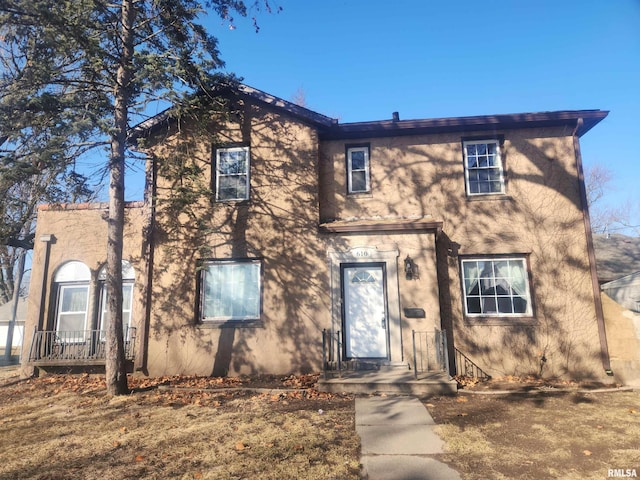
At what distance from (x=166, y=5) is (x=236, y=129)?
10.2 feet

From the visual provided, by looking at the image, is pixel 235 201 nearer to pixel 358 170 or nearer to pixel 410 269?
pixel 358 170

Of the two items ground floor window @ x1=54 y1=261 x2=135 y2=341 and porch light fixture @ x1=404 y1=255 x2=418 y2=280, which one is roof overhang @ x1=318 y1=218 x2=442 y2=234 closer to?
porch light fixture @ x1=404 y1=255 x2=418 y2=280

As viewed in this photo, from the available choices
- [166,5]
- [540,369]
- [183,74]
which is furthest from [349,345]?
[166,5]

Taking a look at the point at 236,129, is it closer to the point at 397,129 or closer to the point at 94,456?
the point at 397,129

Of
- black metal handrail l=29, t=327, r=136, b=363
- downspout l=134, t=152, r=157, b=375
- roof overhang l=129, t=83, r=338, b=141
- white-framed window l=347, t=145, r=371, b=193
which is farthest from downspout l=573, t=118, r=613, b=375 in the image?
black metal handrail l=29, t=327, r=136, b=363

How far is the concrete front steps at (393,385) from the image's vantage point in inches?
296

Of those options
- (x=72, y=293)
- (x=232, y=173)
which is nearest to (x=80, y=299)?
(x=72, y=293)

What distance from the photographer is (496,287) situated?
960cm

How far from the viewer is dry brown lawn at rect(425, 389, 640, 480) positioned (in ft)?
14.6

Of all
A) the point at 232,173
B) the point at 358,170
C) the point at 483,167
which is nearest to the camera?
the point at 483,167

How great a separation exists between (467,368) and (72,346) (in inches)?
390

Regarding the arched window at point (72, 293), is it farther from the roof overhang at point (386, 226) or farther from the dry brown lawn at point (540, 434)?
the dry brown lawn at point (540, 434)

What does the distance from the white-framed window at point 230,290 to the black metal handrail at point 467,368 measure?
4906 millimetres

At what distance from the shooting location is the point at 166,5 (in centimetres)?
897
